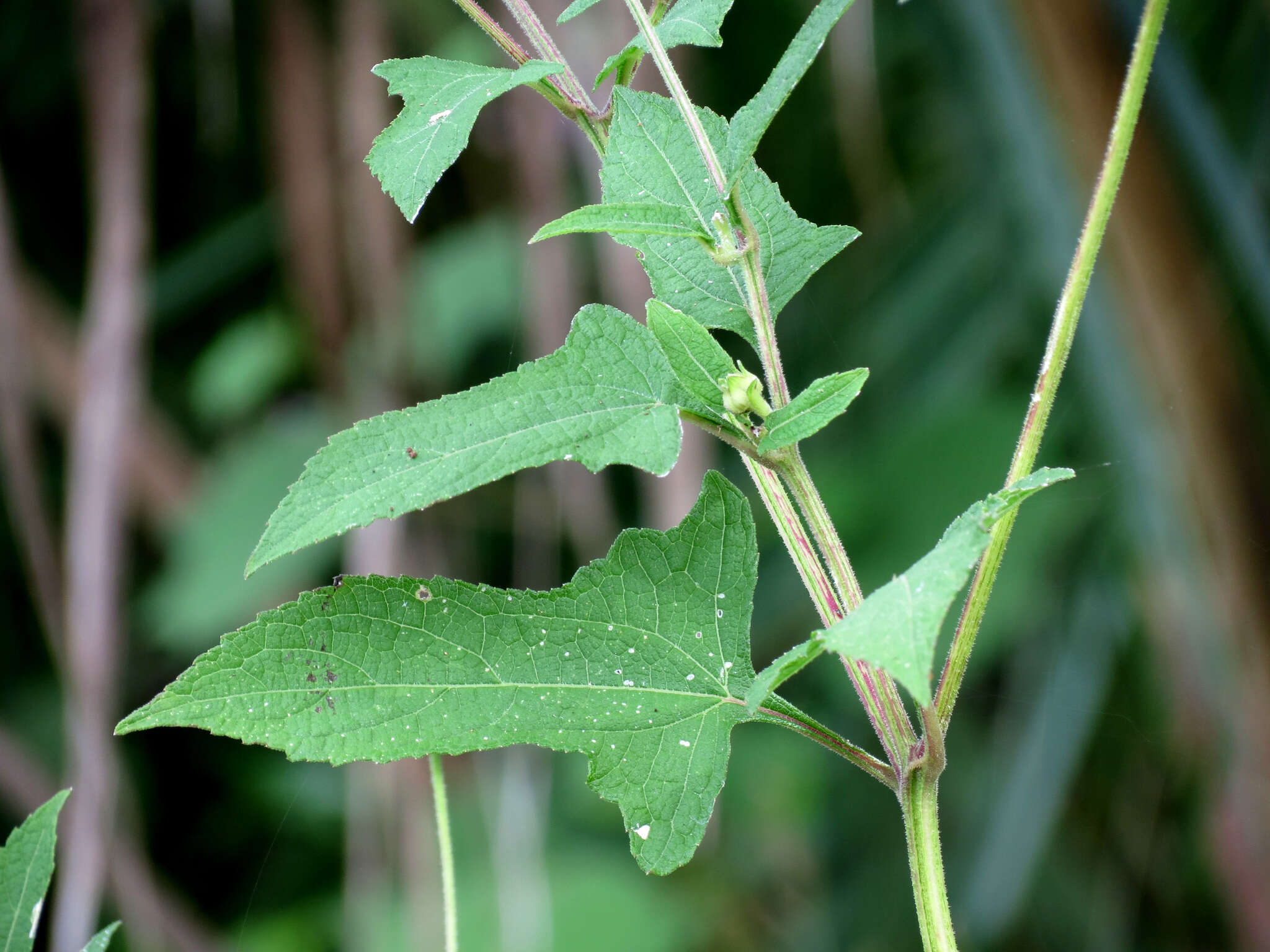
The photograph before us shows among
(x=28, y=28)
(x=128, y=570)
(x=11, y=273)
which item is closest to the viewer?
(x=11, y=273)

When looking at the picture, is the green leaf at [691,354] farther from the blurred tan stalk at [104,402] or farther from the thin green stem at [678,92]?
the blurred tan stalk at [104,402]

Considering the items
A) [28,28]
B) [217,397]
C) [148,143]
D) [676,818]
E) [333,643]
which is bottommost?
[676,818]

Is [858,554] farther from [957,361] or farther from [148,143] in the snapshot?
[148,143]

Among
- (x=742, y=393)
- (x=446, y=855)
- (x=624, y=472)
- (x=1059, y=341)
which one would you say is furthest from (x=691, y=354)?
(x=624, y=472)

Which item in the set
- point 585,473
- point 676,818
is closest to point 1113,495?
point 585,473

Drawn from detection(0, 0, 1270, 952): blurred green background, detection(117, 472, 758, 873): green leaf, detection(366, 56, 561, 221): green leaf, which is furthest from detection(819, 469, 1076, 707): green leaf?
detection(0, 0, 1270, 952): blurred green background
